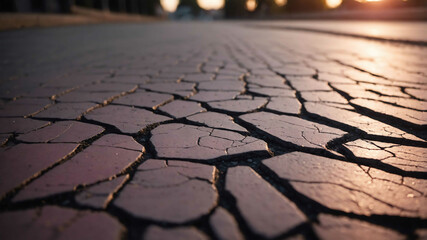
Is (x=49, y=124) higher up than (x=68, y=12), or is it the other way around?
(x=68, y=12)

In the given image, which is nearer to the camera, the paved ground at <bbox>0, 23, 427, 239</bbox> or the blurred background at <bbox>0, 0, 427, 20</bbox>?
the paved ground at <bbox>0, 23, 427, 239</bbox>

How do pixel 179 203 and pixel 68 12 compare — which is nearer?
pixel 179 203

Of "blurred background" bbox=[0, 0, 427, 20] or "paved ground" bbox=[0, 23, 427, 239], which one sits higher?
"blurred background" bbox=[0, 0, 427, 20]

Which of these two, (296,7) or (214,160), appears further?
(296,7)

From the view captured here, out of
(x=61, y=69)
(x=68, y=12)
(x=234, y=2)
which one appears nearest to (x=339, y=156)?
(x=61, y=69)

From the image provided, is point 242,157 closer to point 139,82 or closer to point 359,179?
point 359,179

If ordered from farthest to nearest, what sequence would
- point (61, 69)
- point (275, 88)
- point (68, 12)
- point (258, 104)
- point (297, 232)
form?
1. point (68, 12)
2. point (61, 69)
3. point (275, 88)
4. point (258, 104)
5. point (297, 232)

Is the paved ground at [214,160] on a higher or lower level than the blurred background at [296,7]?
lower

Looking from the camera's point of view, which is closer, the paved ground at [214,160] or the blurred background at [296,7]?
the paved ground at [214,160]
